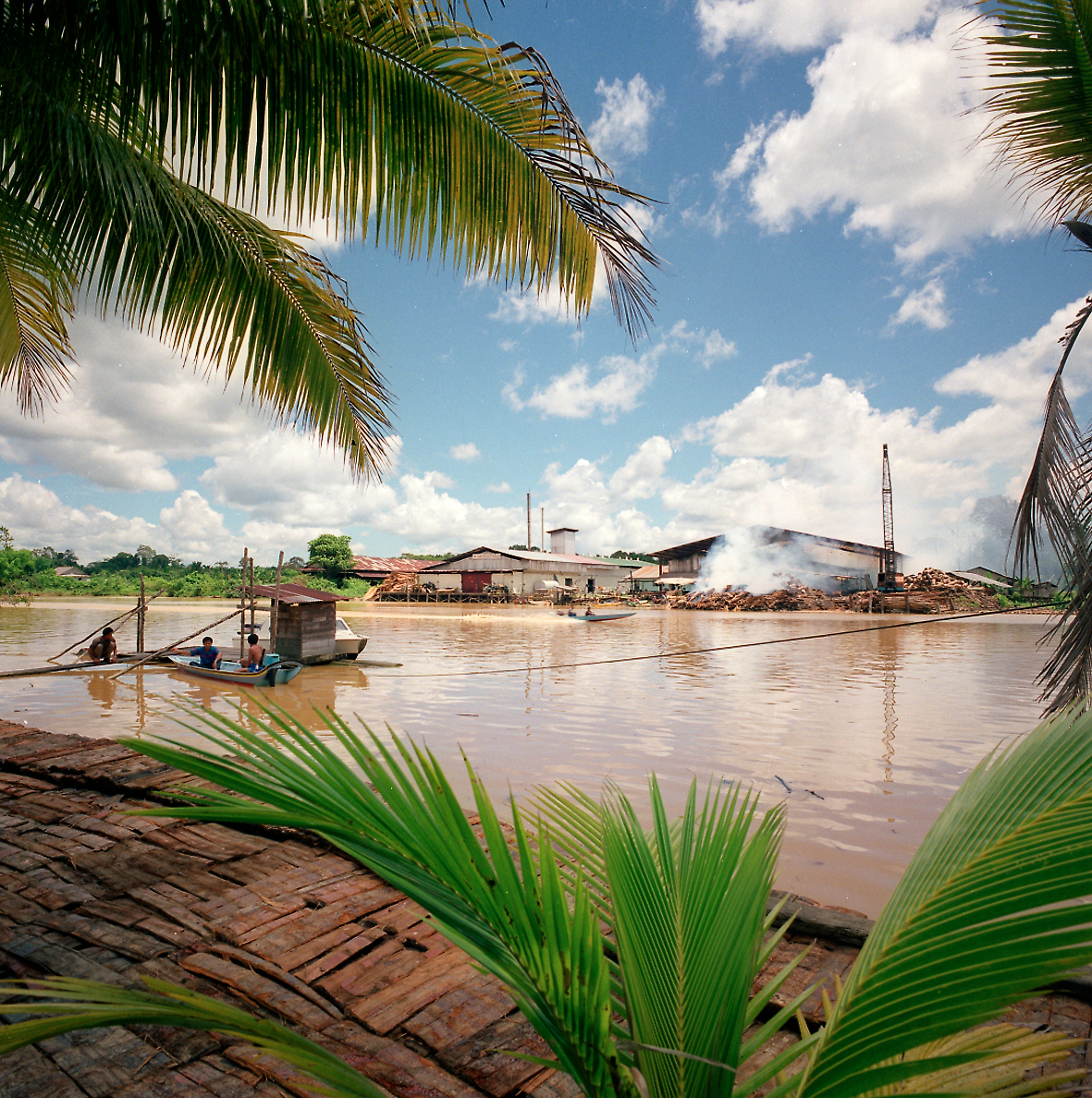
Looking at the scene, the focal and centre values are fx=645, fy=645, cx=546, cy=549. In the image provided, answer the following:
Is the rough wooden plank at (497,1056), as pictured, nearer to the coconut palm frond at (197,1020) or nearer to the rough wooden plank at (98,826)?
the coconut palm frond at (197,1020)

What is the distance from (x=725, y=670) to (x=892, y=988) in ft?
55.2

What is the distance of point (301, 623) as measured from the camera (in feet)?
54.0

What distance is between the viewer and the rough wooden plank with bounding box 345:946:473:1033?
201cm

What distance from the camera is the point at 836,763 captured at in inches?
313

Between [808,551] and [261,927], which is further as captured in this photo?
[808,551]

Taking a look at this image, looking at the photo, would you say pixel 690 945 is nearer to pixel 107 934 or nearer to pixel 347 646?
pixel 107 934

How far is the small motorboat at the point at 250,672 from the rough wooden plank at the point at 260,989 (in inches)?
463

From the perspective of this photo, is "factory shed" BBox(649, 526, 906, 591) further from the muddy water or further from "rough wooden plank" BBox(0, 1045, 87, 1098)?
"rough wooden plank" BBox(0, 1045, 87, 1098)

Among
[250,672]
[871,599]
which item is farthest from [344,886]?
[871,599]

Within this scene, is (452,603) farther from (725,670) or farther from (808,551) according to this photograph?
(725,670)

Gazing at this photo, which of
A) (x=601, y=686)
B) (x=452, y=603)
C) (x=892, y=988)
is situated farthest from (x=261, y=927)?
(x=452, y=603)

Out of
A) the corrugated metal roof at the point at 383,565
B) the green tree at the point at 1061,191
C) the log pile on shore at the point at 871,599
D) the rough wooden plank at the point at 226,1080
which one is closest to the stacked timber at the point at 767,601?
the log pile on shore at the point at 871,599

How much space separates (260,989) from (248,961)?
169 millimetres

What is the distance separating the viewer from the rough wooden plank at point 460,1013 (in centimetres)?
193
